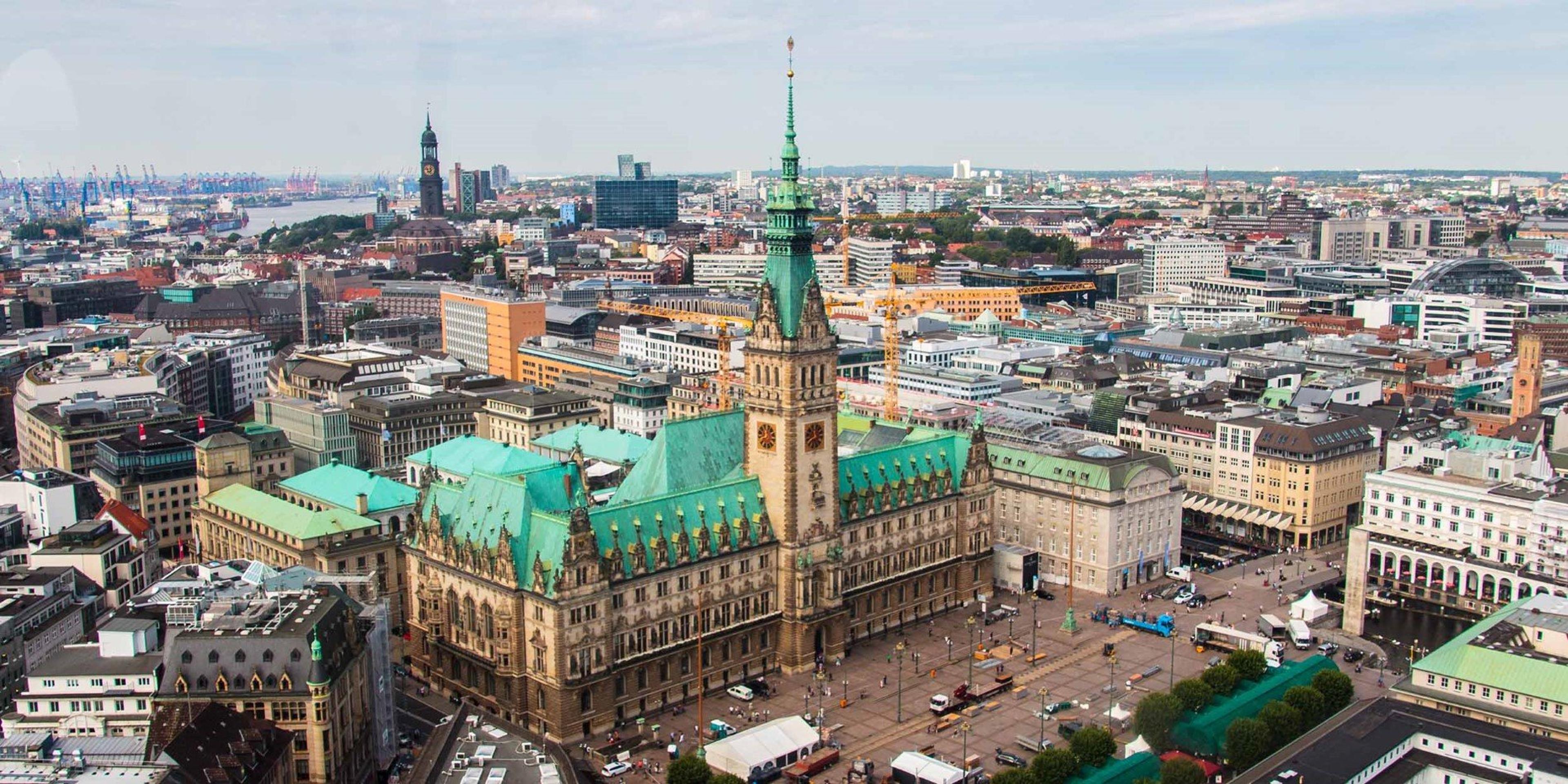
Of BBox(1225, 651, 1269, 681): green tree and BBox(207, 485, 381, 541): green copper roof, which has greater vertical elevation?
BBox(207, 485, 381, 541): green copper roof

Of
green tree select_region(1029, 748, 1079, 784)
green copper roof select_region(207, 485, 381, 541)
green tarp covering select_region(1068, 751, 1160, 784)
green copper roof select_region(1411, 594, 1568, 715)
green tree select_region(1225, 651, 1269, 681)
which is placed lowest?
green tarp covering select_region(1068, 751, 1160, 784)

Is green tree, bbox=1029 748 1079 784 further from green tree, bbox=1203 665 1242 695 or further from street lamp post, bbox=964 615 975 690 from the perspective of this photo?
street lamp post, bbox=964 615 975 690

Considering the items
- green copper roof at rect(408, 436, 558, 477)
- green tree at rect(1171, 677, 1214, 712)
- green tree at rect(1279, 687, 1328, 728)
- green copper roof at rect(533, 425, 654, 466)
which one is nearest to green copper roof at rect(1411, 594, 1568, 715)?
green tree at rect(1279, 687, 1328, 728)

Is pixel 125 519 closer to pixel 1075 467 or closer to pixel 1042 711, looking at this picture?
pixel 1042 711

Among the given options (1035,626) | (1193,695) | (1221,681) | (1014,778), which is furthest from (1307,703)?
(1035,626)

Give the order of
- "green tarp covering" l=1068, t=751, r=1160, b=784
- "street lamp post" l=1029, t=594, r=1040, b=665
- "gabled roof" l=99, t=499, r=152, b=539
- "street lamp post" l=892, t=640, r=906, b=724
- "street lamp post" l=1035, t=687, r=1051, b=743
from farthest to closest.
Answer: "gabled roof" l=99, t=499, r=152, b=539
"street lamp post" l=1029, t=594, r=1040, b=665
"street lamp post" l=892, t=640, r=906, b=724
"street lamp post" l=1035, t=687, r=1051, b=743
"green tarp covering" l=1068, t=751, r=1160, b=784

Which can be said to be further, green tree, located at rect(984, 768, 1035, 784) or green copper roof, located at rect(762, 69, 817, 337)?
green copper roof, located at rect(762, 69, 817, 337)

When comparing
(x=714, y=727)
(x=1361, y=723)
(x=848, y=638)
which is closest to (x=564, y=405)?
(x=848, y=638)
